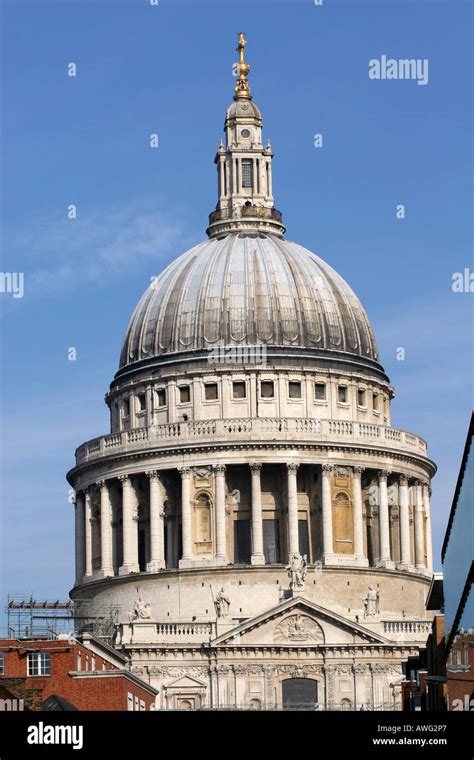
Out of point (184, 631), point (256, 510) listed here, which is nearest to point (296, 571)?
point (184, 631)

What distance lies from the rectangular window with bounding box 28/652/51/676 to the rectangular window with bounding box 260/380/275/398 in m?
45.8

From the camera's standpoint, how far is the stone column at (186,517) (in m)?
126

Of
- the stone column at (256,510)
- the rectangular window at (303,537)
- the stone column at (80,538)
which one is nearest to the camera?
the stone column at (256,510)

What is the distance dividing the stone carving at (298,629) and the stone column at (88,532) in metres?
19.8

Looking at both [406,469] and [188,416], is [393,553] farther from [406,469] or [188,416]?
[188,416]

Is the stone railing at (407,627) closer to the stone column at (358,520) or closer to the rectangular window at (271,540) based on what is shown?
the stone column at (358,520)

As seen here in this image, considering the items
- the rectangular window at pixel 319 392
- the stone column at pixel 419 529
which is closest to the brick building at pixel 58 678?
the rectangular window at pixel 319 392

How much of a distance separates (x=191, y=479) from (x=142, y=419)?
7846mm

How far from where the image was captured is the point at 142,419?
13400 cm

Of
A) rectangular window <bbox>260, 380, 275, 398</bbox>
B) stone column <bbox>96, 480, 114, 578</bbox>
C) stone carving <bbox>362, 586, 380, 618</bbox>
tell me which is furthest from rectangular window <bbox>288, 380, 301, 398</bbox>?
stone carving <bbox>362, 586, 380, 618</bbox>
